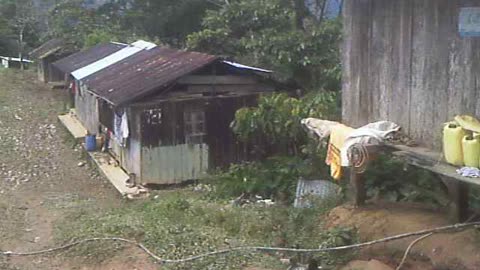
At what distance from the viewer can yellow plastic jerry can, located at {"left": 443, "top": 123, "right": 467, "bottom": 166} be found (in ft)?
20.2

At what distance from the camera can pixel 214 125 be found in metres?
14.3

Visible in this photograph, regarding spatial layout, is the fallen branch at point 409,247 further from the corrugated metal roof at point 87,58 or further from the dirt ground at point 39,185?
the corrugated metal roof at point 87,58

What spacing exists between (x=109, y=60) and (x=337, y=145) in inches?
506

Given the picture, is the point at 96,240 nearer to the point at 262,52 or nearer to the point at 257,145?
the point at 257,145

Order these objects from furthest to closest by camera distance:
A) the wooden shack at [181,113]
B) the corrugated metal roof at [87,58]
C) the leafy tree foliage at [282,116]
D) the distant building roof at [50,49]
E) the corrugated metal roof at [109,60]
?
the distant building roof at [50,49]
the corrugated metal roof at [87,58]
the corrugated metal roof at [109,60]
the wooden shack at [181,113]
the leafy tree foliage at [282,116]

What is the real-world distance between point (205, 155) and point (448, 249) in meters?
8.20

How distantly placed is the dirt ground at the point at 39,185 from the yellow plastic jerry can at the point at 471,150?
431cm

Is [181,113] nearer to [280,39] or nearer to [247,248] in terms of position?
[280,39]

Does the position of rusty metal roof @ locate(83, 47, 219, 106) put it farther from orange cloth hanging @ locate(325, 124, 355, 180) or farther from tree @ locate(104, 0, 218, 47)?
tree @ locate(104, 0, 218, 47)

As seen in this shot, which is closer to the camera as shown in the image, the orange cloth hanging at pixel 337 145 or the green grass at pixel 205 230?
the orange cloth hanging at pixel 337 145

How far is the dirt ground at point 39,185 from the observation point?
1030 centimetres

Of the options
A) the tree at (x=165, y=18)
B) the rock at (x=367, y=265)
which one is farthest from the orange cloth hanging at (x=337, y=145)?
the tree at (x=165, y=18)

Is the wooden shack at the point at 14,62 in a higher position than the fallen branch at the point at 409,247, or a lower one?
higher

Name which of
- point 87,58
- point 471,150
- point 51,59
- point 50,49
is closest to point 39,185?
point 87,58
